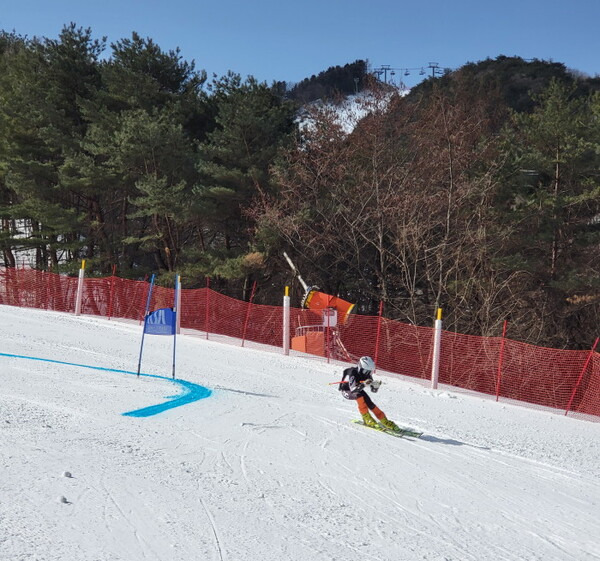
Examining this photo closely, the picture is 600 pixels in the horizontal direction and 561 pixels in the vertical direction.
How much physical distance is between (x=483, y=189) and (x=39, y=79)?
24024 mm

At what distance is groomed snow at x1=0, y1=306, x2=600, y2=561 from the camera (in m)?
4.83

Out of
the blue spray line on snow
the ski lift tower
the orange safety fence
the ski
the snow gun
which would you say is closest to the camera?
the blue spray line on snow

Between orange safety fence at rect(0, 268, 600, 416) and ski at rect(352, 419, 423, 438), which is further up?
orange safety fence at rect(0, 268, 600, 416)

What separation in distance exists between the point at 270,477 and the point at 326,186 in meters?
23.3

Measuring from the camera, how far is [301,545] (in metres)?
4.91

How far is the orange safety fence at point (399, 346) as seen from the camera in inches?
632

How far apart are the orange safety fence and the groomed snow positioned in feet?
11.4

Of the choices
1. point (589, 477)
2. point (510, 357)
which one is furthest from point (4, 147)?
point (589, 477)

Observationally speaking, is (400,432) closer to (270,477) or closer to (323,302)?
(270,477)

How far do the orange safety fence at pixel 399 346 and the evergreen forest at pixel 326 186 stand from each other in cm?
367

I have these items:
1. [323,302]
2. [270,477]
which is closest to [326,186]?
[323,302]

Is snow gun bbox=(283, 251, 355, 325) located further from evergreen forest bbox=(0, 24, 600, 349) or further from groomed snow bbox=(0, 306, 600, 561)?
groomed snow bbox=(0, 306, 600, 561)

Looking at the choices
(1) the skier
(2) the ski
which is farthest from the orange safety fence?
(1) the skier

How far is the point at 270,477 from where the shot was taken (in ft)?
22.0
